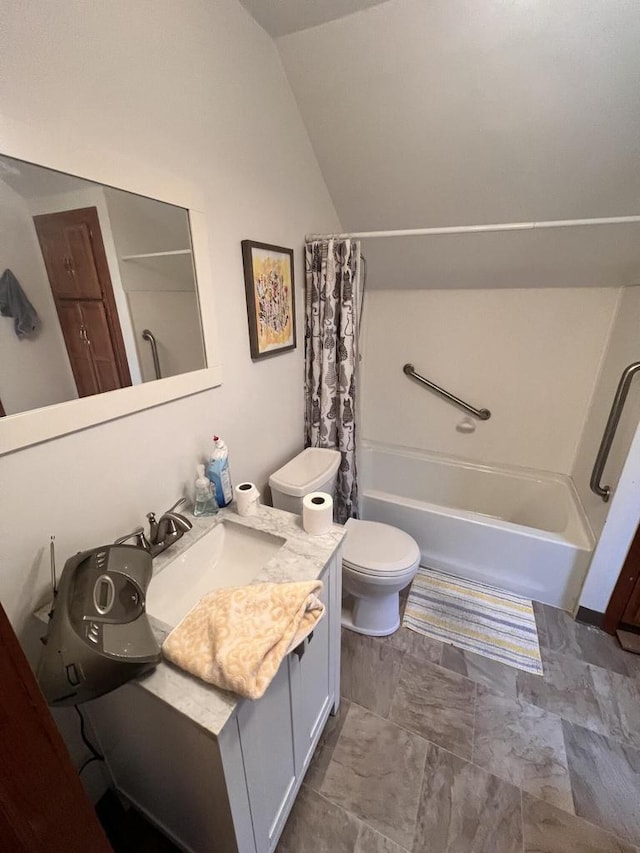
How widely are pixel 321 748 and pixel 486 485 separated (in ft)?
5.91

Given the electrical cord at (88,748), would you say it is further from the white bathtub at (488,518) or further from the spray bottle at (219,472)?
the white bathtub at (488,518)

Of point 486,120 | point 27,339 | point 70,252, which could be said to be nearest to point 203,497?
point 27,339

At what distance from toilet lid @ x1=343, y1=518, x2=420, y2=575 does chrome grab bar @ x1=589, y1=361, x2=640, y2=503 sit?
91 centimetres

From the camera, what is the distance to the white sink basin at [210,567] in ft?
3.15

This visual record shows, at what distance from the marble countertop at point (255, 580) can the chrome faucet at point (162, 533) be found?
2.0 inches

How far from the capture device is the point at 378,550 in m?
1.61

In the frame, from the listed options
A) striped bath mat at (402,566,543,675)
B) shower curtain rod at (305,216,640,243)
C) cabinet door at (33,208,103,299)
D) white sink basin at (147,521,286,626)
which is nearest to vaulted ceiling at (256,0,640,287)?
shower curtain rod at (305,216,640,243)

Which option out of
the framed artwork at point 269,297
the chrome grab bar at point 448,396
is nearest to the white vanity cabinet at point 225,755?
the framed artwork at point 269,297

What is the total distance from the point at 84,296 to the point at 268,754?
A: 1189mm

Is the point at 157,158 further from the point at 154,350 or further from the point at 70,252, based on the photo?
the point at 154,350

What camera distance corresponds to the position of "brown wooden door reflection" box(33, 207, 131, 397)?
75 centimetres

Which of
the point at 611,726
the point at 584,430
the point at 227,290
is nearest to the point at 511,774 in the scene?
the point at 611,726

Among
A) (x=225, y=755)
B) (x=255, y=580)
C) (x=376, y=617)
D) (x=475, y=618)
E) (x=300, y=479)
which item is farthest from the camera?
(x=475, y=618)

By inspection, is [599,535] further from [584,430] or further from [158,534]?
[158,534]
